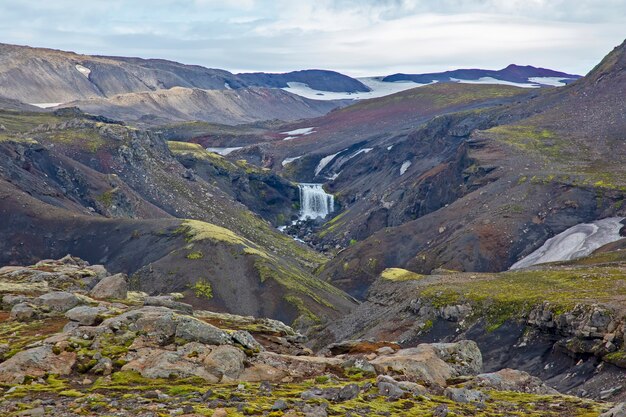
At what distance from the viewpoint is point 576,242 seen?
104 m

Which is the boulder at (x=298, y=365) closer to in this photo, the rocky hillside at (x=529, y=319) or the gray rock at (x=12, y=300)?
the rocky hillside at (x=529, y=319)

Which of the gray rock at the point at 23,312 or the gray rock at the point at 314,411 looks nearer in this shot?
the gray rock at the point at 314,411

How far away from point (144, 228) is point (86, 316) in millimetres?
70933

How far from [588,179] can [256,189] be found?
317ft

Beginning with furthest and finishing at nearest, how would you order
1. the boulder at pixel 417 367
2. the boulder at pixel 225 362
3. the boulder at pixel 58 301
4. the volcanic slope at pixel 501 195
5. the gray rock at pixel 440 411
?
the volcanic slope at pixel 501 195 < the boulder at pixel 58 301 < the boulder at pixel 417 367 < the boulder at pixel 225 362 < the gray rock at pixel 440 411

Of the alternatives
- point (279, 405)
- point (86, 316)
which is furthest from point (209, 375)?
point (86, 316)

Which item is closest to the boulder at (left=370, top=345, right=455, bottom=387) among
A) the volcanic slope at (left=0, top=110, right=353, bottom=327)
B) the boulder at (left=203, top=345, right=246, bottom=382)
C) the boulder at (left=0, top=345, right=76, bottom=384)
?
the boulder at (left=203, top=345, right=246, bottom=382)

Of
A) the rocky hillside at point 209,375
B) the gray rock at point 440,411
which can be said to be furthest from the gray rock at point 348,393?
the gray rock at point 440,411

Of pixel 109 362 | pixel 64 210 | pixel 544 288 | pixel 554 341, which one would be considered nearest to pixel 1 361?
pixel 109 362

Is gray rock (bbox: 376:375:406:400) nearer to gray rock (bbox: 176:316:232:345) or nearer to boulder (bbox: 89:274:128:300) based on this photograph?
gray rock (bbox: 176:316:232:345)

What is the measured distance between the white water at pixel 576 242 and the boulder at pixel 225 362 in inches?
3059

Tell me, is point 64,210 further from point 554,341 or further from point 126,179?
point 554,341

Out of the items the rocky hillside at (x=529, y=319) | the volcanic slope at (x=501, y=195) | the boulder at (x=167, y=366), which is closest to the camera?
the boulder at (x=167, y=366)

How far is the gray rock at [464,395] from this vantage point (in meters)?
27.6
